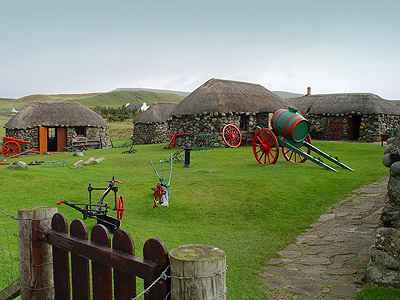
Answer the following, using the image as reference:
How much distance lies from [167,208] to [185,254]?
6765mm

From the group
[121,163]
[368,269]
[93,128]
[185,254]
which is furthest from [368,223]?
[93,128]

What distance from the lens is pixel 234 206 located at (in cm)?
905

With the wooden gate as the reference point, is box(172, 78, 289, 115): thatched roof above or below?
above

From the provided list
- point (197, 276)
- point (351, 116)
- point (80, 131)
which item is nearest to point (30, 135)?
point (80, 131)

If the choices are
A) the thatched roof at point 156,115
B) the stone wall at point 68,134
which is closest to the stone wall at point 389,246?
the stone wall at point 68,134

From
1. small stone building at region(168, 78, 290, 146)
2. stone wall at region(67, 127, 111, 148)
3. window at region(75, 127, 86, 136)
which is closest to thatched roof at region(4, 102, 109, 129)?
stone wall at region(67, 127, 111, 148)

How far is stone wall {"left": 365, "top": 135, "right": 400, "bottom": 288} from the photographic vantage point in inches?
169

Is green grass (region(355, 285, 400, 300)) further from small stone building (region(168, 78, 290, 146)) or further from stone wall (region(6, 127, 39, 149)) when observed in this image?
stone wall (region(6, 127, 39, 149))

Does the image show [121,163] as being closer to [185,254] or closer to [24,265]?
[24,265]

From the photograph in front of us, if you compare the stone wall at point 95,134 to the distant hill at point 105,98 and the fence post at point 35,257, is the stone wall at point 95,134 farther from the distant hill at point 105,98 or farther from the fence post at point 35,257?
the distant hill at point 105,98

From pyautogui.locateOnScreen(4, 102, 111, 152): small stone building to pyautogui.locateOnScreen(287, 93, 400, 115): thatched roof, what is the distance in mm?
19635

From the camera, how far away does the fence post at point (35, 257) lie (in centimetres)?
304

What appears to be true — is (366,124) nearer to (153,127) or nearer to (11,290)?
(153,127)

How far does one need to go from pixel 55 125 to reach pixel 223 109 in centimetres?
1439
